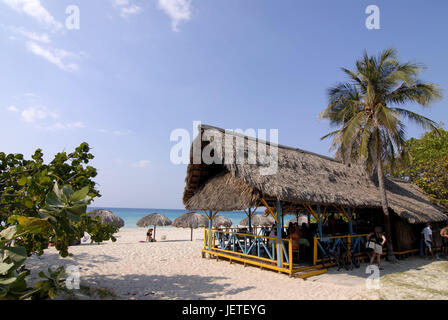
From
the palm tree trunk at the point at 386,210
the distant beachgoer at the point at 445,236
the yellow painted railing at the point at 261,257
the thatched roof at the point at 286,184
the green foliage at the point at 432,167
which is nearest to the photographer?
the yellow painted railing at the point at 261,257

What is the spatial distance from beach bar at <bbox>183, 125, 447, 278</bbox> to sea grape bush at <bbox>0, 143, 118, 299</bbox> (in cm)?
416

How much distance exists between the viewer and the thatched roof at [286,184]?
7863 millimetres

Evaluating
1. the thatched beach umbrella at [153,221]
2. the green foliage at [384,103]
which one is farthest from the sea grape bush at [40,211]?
the thatched beach umbrella at [153,221]

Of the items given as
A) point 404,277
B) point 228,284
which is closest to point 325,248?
point 404,277

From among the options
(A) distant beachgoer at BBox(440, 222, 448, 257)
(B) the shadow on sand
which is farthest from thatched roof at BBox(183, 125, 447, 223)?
(B) the shadow on sand

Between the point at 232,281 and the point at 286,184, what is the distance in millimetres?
3223

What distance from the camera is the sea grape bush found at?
106 inches

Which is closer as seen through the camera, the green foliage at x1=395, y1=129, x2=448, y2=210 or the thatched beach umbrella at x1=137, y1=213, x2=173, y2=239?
the green foliage at x1=395, y1=129, x2=448, y2=210

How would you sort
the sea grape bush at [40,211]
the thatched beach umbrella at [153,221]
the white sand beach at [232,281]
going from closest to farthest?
the sea grape bush at [40,211] < the white sand beach at [232,281] < the thatched beach umbrella at [153,221]

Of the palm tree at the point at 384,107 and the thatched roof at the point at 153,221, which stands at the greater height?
the palm tree at the point at 384,107

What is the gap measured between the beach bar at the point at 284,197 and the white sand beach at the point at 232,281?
2.35ft

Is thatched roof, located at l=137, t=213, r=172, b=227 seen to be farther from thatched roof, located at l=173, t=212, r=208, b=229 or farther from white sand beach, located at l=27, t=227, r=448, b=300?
white sand beach, located at l=27, t=227, r=448, b=300

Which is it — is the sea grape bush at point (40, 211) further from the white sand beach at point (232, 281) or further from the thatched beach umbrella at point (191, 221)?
the thatched beach umbrella at point (191, 221)
